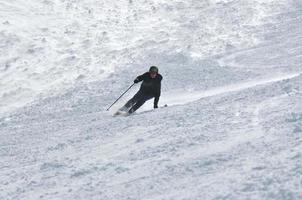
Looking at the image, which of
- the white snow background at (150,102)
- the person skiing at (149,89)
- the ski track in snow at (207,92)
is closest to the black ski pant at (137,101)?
the person skiing at (149,89)

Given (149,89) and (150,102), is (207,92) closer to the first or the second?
(150,102)

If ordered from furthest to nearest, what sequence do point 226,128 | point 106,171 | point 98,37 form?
1. point 98,37
2. point 226,128
3. point 106,171

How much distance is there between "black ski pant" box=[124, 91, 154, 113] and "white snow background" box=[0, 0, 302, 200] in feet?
0.85

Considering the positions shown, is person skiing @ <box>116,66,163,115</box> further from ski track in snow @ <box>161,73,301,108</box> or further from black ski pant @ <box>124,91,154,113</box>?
ski track in snow @ <box>161,73,301,108</box>

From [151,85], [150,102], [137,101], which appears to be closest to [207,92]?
[150,102]

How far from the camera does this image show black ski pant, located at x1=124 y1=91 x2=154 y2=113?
1194 centimetres

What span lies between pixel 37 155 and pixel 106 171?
1.85 m

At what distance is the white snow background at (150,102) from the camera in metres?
7.20

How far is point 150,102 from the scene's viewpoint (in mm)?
13297

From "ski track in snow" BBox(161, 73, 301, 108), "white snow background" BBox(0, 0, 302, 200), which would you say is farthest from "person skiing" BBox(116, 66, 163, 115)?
"ski track in snow" BBox(161, 73, 301, 108)

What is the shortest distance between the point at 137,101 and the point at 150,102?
1.13m

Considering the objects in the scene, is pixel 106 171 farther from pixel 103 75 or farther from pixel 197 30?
pixel 197 30

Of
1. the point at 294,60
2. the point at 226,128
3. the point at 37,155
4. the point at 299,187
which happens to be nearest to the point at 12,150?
the point at 37,155

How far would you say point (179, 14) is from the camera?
20.1m
